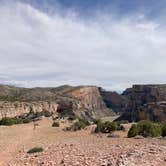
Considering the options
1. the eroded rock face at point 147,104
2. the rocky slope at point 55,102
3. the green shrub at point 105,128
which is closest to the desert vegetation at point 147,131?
the green shrub at point 105,128

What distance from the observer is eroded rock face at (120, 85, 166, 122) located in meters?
77.4

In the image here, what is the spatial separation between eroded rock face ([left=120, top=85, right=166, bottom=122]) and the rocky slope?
39.1 ft

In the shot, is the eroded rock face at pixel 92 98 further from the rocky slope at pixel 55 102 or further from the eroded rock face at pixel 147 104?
the eroded rock face at pixel 147 104

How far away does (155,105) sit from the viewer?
3130 inches

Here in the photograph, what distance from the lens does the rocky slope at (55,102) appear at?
84.9 m

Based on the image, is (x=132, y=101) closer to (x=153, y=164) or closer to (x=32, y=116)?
(x=32, y=116)

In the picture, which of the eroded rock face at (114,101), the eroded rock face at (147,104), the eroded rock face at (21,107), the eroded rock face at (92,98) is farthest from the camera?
the eroded rock face at (114,101)

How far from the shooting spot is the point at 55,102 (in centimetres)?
10119

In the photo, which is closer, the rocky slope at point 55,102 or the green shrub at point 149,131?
the green shrub at point 149,131

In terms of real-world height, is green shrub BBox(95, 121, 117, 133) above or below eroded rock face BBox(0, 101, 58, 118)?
below

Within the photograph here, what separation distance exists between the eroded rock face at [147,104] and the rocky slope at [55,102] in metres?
11.9

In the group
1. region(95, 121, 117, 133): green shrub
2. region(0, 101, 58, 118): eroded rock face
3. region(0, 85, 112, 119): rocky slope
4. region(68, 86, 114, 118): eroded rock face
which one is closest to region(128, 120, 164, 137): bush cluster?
region(95, 121, 117, 133): green shrub

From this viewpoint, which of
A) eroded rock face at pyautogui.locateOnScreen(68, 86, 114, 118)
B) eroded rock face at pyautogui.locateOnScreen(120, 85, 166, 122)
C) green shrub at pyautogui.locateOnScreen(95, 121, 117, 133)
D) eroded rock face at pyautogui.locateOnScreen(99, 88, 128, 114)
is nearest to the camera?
green shrub at pyautogui.locateOnScreen(95, 121, 117, 133)

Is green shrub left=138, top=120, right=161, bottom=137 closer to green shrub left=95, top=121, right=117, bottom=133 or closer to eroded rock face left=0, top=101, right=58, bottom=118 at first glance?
green shrub left=95, top=121, right=117, bottom=133
